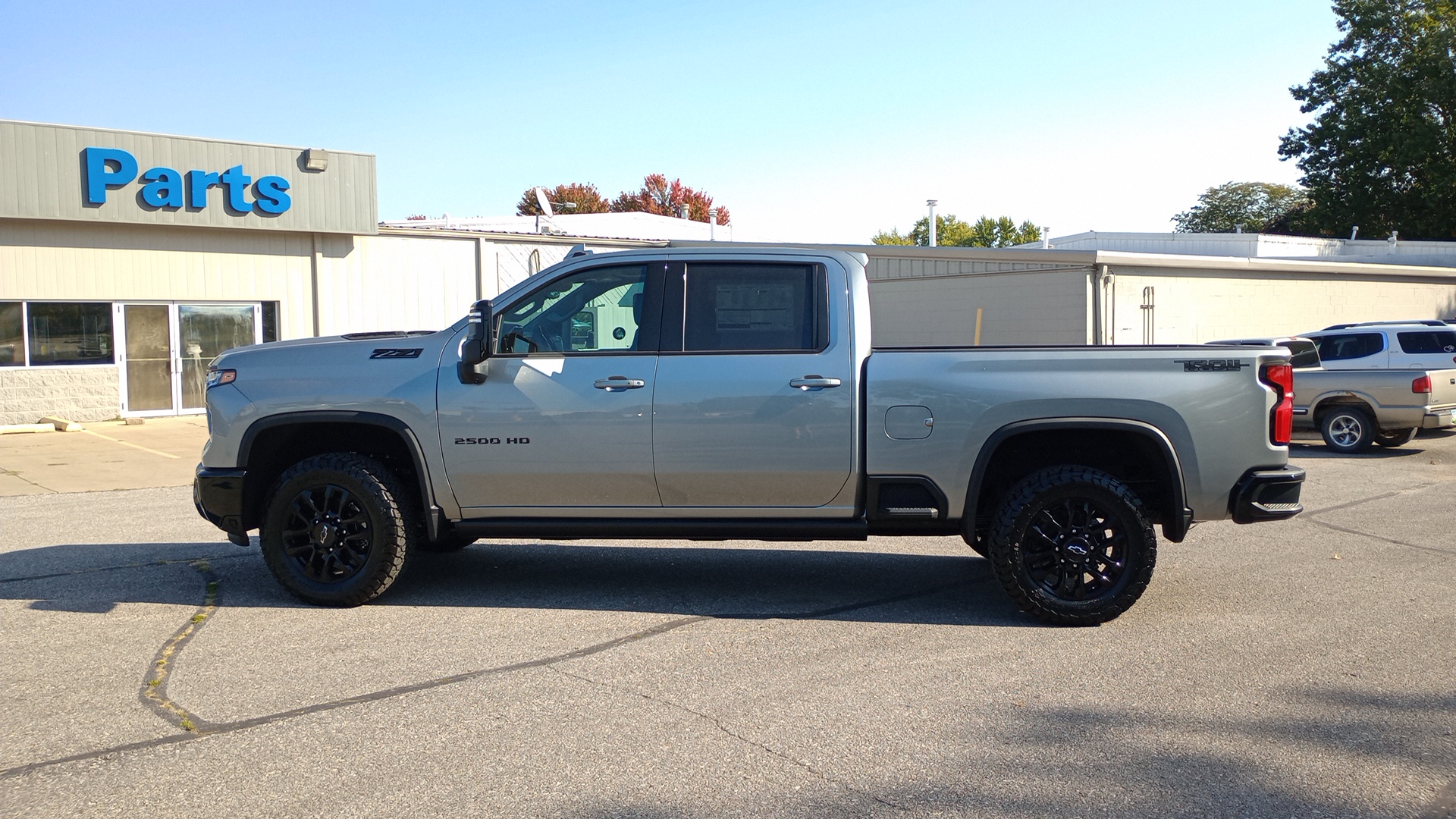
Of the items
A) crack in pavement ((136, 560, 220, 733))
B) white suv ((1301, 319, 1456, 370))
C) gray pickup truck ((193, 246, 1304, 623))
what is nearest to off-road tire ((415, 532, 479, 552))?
gray pickup truck ((193, 246, 1304, 623))

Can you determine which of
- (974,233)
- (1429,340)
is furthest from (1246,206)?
(1429,340)

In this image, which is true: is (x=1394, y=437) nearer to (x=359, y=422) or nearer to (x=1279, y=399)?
(x=1279, y=399)

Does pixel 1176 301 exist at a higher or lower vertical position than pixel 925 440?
higher

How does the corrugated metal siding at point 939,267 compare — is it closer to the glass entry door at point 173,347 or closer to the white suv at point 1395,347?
the white suv at point 1395,347

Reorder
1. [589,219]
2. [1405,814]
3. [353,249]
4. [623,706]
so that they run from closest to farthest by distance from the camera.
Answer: [1405,814]
[623,706]
[353,249]
[589,219]

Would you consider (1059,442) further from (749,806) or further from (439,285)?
(439,285)

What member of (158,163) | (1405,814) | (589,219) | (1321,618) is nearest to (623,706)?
(1405,814)

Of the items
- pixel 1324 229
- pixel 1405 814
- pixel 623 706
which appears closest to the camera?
pixel 1405 814

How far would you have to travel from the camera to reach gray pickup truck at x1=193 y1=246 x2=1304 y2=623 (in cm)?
605

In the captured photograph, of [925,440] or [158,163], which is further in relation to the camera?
[158,163]

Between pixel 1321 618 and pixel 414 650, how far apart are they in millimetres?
4833

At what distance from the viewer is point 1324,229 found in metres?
54.1

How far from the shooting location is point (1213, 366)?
6000 mm

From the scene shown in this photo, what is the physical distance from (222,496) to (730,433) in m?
2.91
